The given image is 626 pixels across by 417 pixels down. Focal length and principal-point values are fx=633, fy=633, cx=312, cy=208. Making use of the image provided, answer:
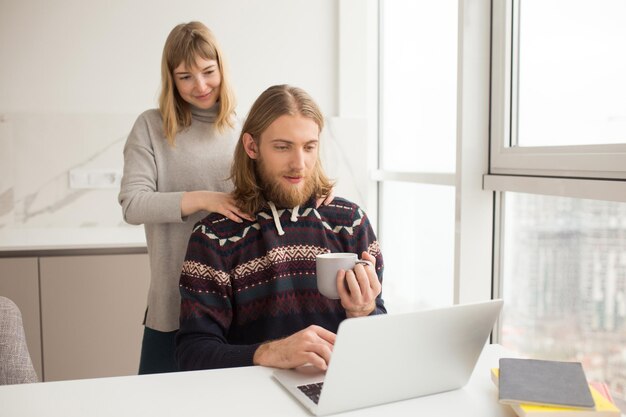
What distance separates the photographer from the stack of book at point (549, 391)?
2.94ft

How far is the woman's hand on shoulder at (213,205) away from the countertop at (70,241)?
3.30 feet

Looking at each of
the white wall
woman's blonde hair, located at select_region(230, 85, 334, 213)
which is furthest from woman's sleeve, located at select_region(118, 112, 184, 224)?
the white wall

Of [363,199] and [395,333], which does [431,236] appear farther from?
[395,333]

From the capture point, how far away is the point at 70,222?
3010 mm

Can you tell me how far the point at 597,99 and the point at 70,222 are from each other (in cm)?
235

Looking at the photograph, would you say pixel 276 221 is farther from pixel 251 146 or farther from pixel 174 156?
pixel 174 156

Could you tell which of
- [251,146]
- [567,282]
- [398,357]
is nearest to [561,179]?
[567,282]

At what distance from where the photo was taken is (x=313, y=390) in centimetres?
105

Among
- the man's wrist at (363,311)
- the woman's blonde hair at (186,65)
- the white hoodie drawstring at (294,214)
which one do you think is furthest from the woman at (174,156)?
the man's wrist at (363,311)

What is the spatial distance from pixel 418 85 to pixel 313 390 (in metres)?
2.06

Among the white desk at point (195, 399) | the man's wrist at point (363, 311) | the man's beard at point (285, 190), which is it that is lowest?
the white desk at point (195, 399)

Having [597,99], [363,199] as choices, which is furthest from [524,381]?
[363,199]

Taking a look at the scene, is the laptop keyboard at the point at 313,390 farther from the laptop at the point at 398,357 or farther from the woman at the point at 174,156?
the woman at the point at 174,156

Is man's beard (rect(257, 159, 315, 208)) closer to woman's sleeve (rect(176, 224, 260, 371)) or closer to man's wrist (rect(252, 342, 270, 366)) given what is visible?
woman's sleeve (rect(176, 224, 260, 371))
